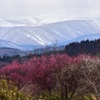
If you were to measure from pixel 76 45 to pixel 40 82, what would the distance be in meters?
47.3

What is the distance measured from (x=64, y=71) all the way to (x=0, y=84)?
15462 mm

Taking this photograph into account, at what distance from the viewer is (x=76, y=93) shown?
71.6 feet

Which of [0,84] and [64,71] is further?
[64,71]

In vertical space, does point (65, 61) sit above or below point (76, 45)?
below

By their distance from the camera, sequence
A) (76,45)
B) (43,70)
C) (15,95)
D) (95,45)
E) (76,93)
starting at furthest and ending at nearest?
(76,45) < (95,45) < (43,70) < (76,93) < (15,95)

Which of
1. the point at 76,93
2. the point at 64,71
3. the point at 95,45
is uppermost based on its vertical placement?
the point at 95,45

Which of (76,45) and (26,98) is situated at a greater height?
(76,45)

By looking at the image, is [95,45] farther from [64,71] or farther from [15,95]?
[15,95]

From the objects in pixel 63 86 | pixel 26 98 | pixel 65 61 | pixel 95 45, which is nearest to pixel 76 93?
pixel 63 86

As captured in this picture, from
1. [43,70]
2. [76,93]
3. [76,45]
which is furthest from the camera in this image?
[76,45]

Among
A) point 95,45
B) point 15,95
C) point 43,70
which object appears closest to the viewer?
point 15,95

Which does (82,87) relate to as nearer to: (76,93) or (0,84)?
(76,93)

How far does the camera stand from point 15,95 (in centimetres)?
700

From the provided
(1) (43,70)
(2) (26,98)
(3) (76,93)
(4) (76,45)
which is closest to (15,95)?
Answer: (2) (26,98)
